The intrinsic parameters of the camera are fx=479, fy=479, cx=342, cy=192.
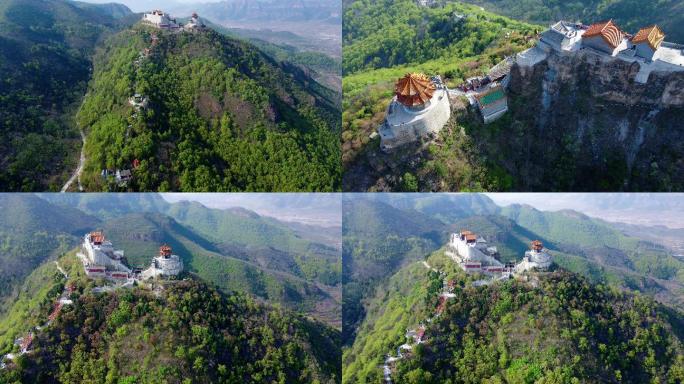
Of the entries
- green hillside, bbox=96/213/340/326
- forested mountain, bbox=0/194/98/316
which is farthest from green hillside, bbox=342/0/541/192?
forested mountain, bbox=0/194/98/316

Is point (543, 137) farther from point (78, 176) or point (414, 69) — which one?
point (78, 176)

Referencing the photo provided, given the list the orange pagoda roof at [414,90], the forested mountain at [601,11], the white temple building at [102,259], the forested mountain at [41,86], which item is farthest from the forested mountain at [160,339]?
the forested mountain at [601,11]

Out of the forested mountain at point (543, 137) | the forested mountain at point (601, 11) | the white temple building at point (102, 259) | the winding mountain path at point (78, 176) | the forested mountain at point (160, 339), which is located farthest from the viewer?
the forested mountain at point (601, 11)

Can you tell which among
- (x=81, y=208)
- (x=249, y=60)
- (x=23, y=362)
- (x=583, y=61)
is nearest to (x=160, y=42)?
(x=249, y=60)

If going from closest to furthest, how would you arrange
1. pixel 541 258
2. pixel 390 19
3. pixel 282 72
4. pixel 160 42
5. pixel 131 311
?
pixel 131 311 < pixel 541 258 < pixel 160 42 < pixel 282 72 < pixel 390 19

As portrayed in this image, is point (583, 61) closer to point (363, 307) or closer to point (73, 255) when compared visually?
point (363, 307)

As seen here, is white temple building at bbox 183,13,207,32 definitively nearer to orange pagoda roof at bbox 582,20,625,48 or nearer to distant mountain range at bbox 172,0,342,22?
orange pagoda roof at bbox 582,20,625,48

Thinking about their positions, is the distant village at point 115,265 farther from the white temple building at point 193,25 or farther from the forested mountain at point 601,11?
the forested mountain at point 601,11
